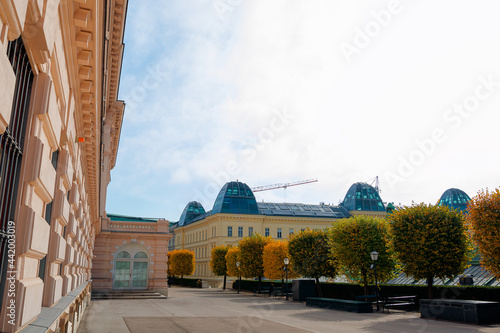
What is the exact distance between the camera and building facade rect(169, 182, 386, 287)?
237ft

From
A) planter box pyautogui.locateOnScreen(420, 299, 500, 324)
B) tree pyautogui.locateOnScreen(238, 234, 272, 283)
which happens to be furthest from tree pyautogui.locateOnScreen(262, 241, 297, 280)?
planter box pyautogui.locateOnScreen(420, 299, 500, 324)

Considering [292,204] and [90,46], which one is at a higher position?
[292,204]

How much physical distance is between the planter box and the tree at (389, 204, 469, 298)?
427 centimetres

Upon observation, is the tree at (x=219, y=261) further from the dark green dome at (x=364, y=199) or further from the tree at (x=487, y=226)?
the tree at (x=487, y=226)

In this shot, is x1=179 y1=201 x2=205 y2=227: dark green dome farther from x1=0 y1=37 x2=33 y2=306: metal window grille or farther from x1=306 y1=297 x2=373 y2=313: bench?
x1=0 y1=37 x2=33 y2=306: metal window grille

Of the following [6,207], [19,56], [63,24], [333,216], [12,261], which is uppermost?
[333,216]

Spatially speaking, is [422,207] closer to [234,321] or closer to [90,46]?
[234,321]

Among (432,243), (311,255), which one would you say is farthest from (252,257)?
(432,243)

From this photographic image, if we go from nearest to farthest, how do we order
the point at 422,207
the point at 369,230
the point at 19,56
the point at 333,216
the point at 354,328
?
the point at 19,56 → the point at 354,328 → the point at 422,207 → the point at 369,230 → the point at 333,216

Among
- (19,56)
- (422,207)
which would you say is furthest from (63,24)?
(422,207)

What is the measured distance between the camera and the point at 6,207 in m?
3.25

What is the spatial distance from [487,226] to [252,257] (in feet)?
97.8

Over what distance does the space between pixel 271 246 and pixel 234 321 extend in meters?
24.1

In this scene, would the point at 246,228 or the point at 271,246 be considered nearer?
the point at 271,246
